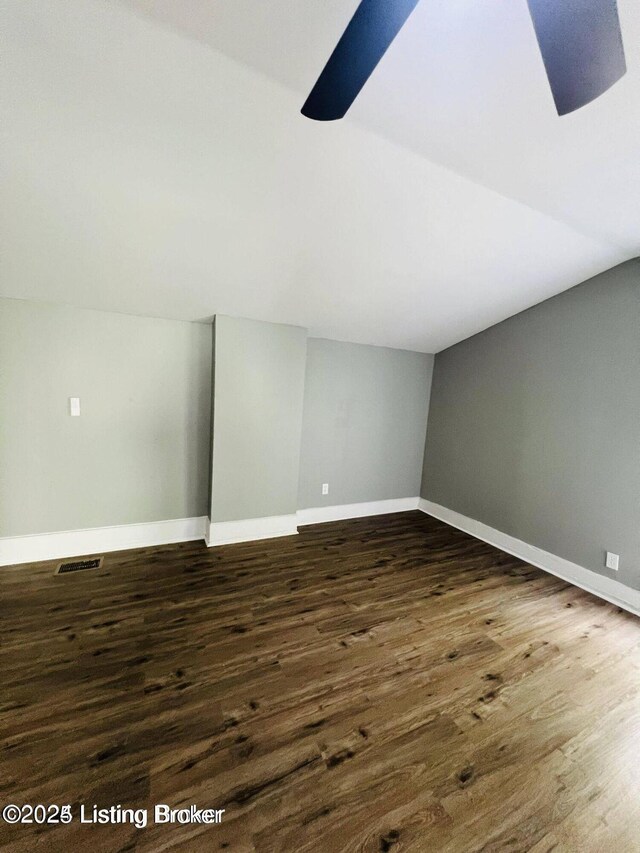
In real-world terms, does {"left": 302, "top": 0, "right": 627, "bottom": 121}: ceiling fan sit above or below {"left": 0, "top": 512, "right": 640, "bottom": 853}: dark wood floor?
above

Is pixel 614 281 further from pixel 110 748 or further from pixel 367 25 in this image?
pixel 110 748

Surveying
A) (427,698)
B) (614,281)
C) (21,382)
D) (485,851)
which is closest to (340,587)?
(427,698)

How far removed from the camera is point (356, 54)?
1059mm

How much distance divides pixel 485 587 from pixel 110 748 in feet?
7.95

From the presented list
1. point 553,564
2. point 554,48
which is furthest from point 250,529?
point 554,48

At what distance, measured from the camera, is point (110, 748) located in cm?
133

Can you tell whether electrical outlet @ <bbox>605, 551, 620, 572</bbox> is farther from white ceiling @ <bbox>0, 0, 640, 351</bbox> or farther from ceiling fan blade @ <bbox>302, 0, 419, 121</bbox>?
ceiling fan blade @ <bbox>302, 0, 419, 121</bbox>

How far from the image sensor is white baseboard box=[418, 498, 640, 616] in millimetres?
2480

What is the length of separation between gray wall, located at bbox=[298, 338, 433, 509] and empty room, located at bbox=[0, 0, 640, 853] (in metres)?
0.04

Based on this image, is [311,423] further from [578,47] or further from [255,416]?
[578,47]

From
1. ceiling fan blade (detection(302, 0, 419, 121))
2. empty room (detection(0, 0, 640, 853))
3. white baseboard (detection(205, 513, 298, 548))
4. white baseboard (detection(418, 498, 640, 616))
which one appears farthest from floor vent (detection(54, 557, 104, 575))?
white baseboard (detection(418, 498, 640, 616))

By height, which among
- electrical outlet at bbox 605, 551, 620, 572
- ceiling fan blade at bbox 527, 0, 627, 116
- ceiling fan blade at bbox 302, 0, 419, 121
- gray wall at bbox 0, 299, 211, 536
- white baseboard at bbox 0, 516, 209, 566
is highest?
ceiling fan blade at bbox 527, 0, 627, 116

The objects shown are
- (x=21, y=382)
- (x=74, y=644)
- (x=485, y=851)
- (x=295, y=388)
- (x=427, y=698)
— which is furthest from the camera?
(x=295, y=388)

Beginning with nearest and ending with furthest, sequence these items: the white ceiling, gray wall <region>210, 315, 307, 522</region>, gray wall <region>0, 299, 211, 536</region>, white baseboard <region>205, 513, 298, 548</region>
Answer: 1. the white ceiling
2. gray wall <region>0, 299, 211, 536</region>
3. gray wall <region>210, 315, 307, 522</region>
4. white baseboard <region>205, 513, 298, 548</region>
